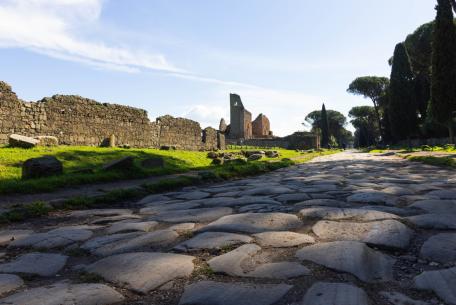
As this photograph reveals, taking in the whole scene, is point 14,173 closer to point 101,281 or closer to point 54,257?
point 54,257

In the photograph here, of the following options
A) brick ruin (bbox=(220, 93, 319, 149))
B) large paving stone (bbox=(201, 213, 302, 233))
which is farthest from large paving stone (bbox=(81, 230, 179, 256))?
brick ruin (bbox=(220, 93, 319, 149))

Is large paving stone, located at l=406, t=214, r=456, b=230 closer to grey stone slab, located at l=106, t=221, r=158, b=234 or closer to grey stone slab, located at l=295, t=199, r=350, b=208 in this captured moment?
grey stone slab, located at l=295, t=199, r=350, b=208

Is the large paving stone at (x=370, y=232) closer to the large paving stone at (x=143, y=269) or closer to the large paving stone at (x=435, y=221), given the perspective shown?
the large paving stone at (x=435, y=221)

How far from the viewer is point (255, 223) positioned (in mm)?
3246

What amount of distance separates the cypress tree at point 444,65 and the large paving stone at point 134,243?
2167cm

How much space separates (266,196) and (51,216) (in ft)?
8.78

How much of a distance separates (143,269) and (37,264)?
0.80 metres

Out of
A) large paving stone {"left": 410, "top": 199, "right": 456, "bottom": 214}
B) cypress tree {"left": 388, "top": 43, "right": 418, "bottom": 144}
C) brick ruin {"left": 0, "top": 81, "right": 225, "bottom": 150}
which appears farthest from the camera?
cypress tree {"left": 388, "top": 43, "right": 418, "bottom": 144}

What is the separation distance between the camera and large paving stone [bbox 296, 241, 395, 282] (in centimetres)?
202

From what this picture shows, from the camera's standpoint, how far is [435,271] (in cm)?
201

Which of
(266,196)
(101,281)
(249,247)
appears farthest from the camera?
(266,196)

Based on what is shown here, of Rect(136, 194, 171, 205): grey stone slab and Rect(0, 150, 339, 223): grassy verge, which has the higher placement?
Rect(0, 150, 339, 223): grassy verge

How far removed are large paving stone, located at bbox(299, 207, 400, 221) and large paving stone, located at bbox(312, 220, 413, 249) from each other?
0.18m

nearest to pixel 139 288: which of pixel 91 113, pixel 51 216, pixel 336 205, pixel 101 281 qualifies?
pixel 101 281
